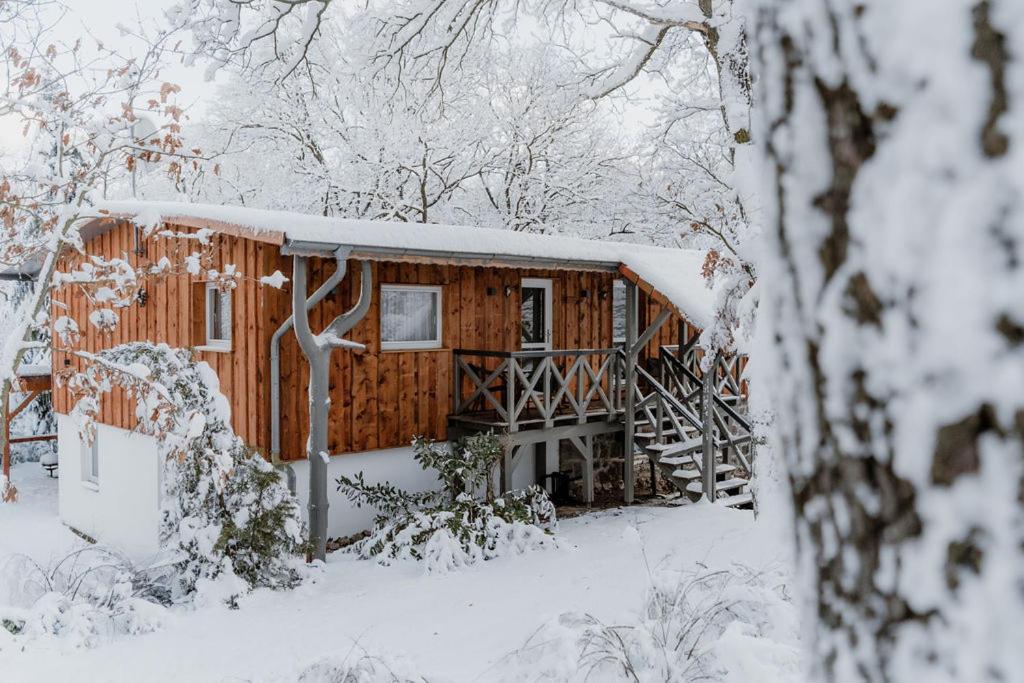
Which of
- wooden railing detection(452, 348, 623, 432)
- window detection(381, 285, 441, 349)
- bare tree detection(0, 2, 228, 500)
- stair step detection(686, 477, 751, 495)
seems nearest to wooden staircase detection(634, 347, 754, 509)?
stair step detection(686, 477, 751, 495)

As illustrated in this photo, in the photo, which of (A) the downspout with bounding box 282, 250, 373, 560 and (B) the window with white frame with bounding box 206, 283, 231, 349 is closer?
(A) the downspout with bounding box 282, 250, 373, 560

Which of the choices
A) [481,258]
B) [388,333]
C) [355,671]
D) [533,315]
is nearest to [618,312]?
[533,315]

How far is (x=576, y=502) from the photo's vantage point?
12289 mm

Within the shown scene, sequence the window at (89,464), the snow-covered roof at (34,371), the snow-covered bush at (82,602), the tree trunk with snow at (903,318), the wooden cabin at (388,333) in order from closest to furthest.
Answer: the tree trunk with snow at (903,318), the snow-covered bush at (82,602), the wooden cabin at (388,333), the window at (89,464), the snow-covered roof at (34,371)

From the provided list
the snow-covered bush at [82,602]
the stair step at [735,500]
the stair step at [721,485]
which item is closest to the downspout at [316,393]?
the snow-covered bush at [82,602]

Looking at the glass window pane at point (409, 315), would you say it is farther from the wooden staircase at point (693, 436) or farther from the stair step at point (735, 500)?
the stair step at point (735, 500)

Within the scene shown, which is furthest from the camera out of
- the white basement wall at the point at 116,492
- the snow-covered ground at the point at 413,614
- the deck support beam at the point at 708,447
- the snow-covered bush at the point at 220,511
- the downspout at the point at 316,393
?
the white basement wall at the point at 116,492

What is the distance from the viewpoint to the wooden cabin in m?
9.41

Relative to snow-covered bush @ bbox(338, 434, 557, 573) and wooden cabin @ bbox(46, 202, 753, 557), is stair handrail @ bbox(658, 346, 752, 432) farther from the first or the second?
snow-covered bush @ bbox(338, 434, 557, 573)

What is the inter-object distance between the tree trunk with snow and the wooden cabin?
7728 millimetres

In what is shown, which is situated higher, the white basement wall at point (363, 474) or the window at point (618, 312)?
the window at point (618, 312)

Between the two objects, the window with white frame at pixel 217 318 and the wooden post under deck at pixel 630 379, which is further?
the wooden post under deck at pixel 630 379

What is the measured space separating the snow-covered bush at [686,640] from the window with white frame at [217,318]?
7.21 m

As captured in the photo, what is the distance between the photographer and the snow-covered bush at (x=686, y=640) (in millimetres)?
3695
